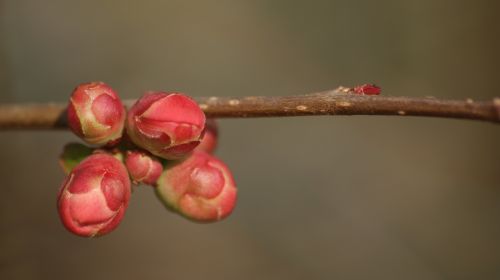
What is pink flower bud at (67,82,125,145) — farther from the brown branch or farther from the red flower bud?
the red flower bud

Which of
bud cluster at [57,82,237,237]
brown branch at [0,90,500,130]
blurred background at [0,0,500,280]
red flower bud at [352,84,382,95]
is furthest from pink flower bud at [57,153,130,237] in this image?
blurred background at [0,0,500,280]

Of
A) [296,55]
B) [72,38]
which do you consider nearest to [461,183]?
[296,55]

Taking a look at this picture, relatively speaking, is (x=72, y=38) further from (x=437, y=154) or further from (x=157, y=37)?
(x=437, y=154)

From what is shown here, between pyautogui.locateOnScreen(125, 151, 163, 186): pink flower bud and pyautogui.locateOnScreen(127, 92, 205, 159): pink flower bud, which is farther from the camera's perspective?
pyautogui.locateOnScreen(125, 151, 163, 186): pink flower bud

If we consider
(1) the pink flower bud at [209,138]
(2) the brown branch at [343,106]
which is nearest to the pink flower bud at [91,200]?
(2) the brown branch at [343,106]

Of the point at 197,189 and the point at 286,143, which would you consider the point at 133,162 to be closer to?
the point at 197,189

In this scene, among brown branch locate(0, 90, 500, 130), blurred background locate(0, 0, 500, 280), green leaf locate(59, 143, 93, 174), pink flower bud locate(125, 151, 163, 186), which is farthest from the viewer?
blurred background locate(0, 0, 500, 280)

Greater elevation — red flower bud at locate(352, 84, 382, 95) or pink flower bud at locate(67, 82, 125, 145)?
red flower bud at locate(352, 84, 382, 95)
